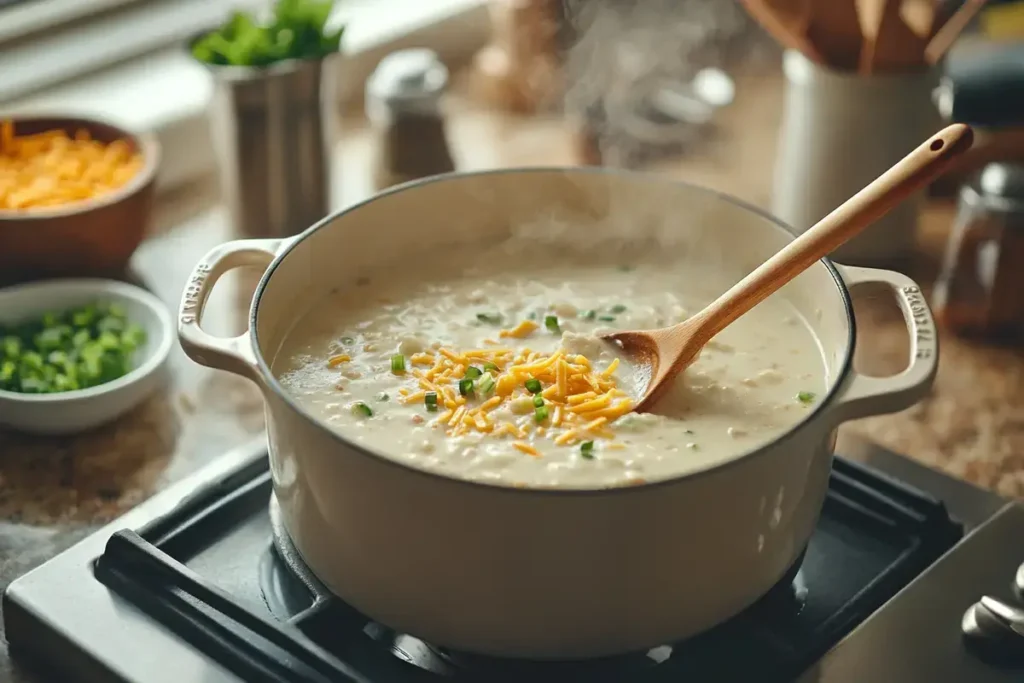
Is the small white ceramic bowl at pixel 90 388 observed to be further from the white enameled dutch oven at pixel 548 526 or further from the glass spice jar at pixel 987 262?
the glass spice jar at pixel 987 262

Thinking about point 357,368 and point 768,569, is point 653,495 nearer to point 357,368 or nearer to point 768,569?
point 768,569

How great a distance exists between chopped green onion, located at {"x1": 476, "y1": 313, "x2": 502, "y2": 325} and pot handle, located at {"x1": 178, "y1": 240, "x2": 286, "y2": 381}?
0.21 m

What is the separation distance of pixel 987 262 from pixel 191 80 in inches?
44.4

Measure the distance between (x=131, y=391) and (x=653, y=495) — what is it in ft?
2.08

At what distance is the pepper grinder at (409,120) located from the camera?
1488 millimetres

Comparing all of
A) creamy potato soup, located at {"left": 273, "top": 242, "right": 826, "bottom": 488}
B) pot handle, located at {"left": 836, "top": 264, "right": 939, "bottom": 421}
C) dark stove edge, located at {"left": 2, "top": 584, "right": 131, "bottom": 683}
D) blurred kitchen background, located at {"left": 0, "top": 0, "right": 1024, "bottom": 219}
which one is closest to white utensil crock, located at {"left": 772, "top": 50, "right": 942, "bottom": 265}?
blurred kitchen background, located at {"left": 0, "top": 0, "right": 1024, "bottom": 219}

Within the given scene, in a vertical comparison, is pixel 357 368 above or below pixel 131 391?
above

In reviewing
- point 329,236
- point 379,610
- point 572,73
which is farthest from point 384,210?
point 572,73

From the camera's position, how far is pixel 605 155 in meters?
1.64

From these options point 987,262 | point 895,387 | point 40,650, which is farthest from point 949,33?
point 40,650

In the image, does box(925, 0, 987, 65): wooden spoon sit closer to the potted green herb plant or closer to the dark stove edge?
the potted green herb plant

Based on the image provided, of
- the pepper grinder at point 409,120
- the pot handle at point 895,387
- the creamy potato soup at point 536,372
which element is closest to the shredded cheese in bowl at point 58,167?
the pepper grinder at point 409,120

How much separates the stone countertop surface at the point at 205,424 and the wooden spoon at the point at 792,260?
0.33 metres

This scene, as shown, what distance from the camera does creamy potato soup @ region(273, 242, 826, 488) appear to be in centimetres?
88
